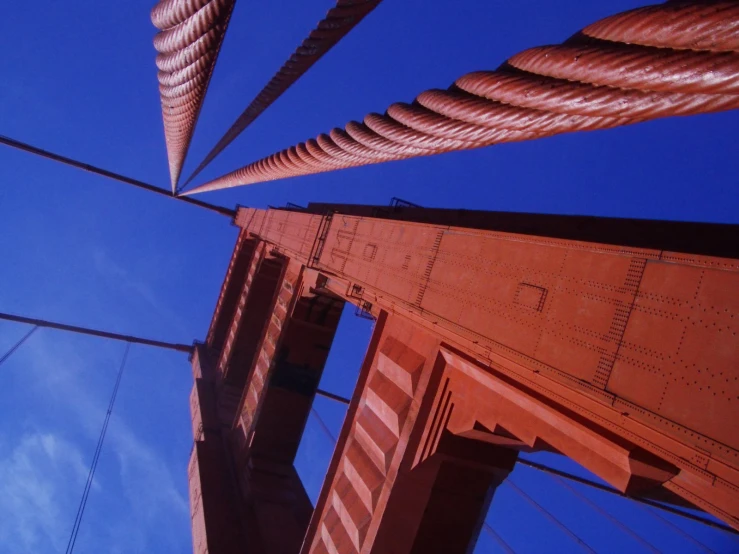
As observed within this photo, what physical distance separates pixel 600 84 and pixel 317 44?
69.6 inches

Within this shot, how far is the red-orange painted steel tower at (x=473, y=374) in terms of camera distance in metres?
2.97

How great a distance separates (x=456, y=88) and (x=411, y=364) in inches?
152

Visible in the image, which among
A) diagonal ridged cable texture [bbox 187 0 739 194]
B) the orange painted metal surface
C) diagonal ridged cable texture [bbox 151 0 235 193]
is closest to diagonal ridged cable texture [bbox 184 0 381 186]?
diagonal ridged cable texture [bbox 151 0 235 193]

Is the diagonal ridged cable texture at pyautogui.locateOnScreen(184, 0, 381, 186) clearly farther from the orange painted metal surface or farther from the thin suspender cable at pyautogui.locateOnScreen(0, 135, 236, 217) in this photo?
the thin suspender cable at pyautogui.locateOnScreen(0, 135, 236, 217)

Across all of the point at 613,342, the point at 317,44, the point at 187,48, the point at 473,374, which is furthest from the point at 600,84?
the point at 473,374

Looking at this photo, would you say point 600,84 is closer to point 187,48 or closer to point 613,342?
point 613,342

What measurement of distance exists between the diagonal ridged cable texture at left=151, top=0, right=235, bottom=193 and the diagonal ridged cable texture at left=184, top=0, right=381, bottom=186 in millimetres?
593

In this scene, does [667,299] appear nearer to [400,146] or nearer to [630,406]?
[630,406]

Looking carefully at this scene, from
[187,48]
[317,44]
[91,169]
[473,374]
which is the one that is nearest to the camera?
[187,48]

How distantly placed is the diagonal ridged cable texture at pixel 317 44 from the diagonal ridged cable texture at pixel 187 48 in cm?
59

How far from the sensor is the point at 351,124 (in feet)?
16.5

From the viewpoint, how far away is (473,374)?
16.8 feet

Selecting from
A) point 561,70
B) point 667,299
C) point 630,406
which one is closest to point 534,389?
point 630,406

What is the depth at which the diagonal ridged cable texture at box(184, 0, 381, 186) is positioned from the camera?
2.71m
